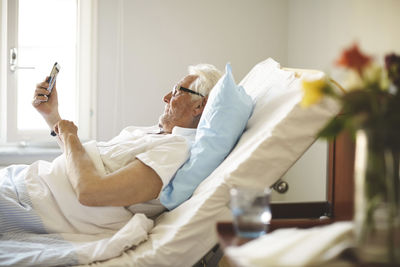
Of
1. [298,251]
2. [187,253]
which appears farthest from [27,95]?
[298,251]

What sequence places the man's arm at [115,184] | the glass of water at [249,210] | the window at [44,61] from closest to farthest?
the glass of water at [249,210]
the man's arm at [115,184]
the window at [44,61]

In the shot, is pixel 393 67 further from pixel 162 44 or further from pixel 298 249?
pixel 162 44

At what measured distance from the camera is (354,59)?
86cm

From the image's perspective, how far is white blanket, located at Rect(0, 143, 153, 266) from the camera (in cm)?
167

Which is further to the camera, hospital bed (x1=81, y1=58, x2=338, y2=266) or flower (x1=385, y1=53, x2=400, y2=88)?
hospital bed (x1=81, y1=58, x2=338, y2=266)

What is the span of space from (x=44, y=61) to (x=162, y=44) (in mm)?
719

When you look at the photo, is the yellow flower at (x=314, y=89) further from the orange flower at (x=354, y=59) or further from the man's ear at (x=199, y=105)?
the man's ear at (x=199, y=105)

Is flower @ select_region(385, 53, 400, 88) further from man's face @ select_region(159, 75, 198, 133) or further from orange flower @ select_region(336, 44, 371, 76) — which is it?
man's face @ select_region(159, 75, 198, 133)

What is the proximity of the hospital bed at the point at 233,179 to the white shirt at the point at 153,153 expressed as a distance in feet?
0.68

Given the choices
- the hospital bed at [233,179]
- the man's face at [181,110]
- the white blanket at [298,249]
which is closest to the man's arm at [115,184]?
the hospital bed at [233,179]

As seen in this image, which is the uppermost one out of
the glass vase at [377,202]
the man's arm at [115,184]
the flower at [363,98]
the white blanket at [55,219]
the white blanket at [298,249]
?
the flower at [363,98]

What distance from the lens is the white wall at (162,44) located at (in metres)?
3.29

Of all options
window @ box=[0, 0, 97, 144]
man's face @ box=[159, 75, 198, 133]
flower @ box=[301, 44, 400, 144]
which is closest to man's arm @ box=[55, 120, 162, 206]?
man's face @ box=[159, 75, 198, 133]

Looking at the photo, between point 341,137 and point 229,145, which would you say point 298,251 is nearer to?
point 341,137
